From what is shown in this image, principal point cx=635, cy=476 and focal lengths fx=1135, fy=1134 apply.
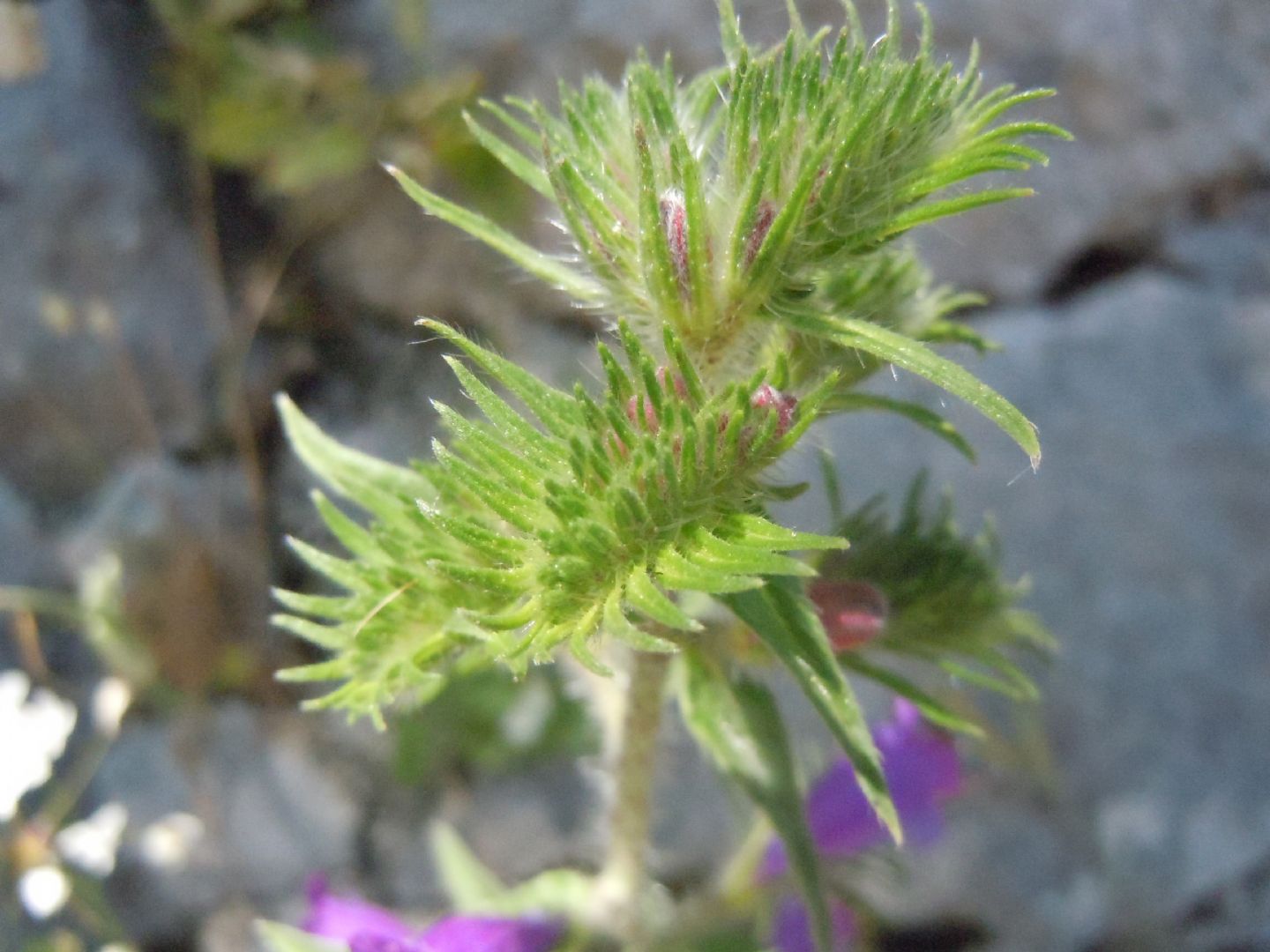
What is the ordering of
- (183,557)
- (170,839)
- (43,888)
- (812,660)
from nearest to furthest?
(812,660), (43,888), (170,839), (183,557)

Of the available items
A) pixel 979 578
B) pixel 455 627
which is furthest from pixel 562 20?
pixel 455 627

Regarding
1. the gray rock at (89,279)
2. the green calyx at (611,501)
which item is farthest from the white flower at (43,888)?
the green calyx at (611,501)

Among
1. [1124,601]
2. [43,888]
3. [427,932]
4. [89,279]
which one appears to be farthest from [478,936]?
[89,279]

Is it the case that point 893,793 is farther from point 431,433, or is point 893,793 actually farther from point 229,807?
point 229,807

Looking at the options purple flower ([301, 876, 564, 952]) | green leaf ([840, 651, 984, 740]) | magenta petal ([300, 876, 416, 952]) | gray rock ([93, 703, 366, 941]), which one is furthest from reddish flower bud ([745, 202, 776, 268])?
gray rock ([93, 703, 366, 941])

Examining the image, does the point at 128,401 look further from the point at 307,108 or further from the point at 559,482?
the point at 559,482

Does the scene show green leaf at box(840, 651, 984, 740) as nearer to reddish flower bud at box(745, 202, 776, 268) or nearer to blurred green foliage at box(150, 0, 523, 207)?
reddish flower bud at box(745, 202, 776, 268)
